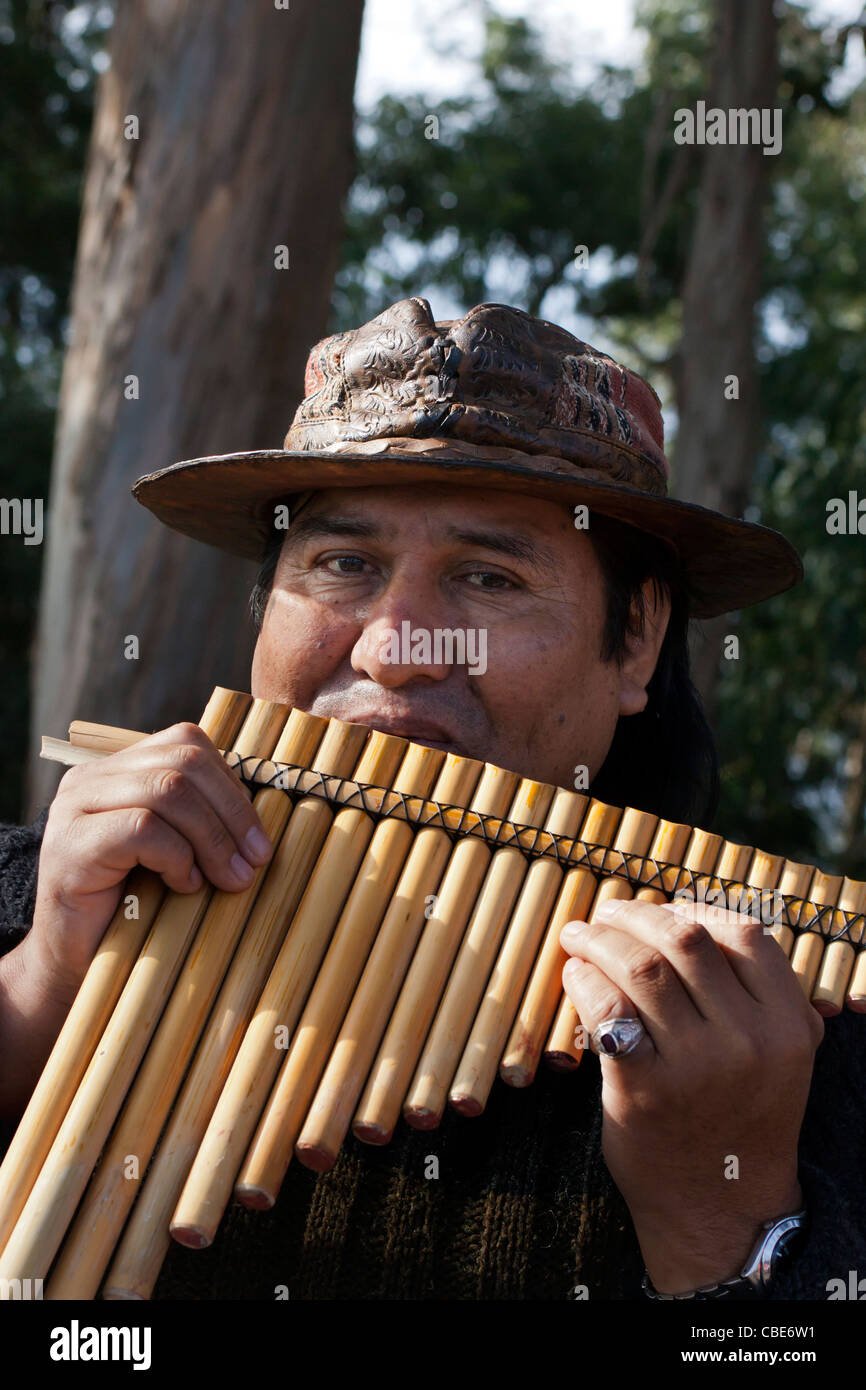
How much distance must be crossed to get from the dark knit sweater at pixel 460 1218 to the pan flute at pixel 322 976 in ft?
0.83

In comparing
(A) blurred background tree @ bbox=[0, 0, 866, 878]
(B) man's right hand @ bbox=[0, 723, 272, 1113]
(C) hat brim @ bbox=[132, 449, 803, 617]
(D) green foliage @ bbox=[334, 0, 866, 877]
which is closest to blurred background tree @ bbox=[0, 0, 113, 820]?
(A) blurred background tree @ bbox=[0, 0, 866, 878]

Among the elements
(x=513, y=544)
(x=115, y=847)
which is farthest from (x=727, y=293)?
(x=115, y=847)

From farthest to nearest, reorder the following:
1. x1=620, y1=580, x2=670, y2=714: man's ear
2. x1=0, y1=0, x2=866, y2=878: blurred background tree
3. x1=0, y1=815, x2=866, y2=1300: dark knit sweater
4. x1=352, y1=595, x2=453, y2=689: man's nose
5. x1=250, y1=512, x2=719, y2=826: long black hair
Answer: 1. x1=0, y1=0, x2=866, y2=878: blurred background tree
2. x1=250, y1=512, x2=719, y2=826: long black hair
3. x1=620, y1=580, x2=670, y2=714: man's ear
4. x1=352, y1=595, x2=453, y2=689: man's nose
5. x1=0, y1=815, x2=866, y2=1300: dark knit sweater

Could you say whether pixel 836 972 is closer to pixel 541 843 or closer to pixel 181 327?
pixel 541 843

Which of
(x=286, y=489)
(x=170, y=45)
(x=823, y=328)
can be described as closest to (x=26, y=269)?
(x=823, y=328)

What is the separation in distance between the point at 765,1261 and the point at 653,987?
0.43m

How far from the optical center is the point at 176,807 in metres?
1.84

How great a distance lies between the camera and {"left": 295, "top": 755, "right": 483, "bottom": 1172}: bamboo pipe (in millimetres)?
1817

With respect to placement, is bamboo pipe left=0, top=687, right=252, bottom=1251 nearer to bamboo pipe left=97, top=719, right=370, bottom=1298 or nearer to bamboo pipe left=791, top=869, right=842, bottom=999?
bamboo pipe left=97, top=719, right=370, bottom=1298

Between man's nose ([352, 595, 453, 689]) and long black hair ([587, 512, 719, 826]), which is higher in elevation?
long black hair ([587, 512, 719, 826])

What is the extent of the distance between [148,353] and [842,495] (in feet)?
25.0

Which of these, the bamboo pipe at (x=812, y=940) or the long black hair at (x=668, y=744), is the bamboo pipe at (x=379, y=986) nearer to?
the bamboo pipe at (x=812, y=940)

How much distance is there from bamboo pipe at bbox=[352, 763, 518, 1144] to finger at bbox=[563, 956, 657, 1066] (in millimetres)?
219

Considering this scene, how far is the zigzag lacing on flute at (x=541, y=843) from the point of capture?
2023 millimetres
